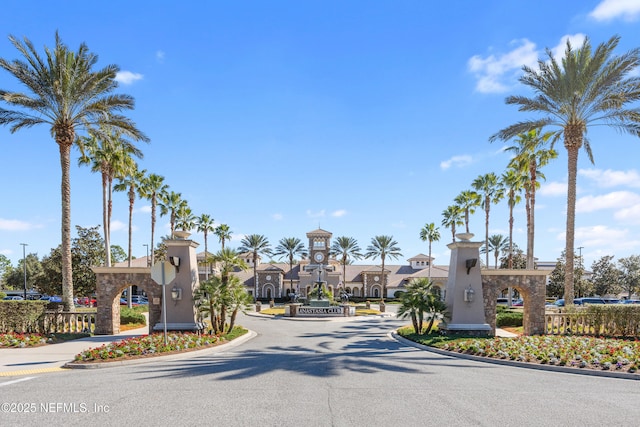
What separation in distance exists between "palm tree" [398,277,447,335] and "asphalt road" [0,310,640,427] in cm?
568

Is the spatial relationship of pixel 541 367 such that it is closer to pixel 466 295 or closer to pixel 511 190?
pixel 466 295

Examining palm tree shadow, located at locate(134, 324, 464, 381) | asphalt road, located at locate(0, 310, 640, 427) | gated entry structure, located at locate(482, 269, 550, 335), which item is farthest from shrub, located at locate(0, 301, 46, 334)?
gated entry structure, located at locate(482, 269, 550, 335)

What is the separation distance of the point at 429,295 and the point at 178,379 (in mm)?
11866

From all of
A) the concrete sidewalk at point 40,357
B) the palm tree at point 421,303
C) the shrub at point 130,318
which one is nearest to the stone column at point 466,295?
the palm tree at point 421,303

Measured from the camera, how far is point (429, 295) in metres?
18.3

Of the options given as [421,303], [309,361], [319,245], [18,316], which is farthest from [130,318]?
[319,245]

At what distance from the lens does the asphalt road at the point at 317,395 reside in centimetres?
679

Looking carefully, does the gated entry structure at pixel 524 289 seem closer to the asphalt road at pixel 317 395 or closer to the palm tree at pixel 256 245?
the asphalt road at pixel 317 395

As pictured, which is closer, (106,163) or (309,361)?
(309,361)

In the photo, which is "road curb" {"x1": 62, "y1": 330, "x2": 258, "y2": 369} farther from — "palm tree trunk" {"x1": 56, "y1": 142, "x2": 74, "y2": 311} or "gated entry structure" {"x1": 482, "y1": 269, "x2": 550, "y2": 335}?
"gated entry structure" {"x1": 482, "y1": 269, "x2": 550, "y2": 335}

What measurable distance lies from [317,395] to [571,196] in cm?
2055

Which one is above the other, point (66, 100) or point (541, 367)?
point (66, 100)

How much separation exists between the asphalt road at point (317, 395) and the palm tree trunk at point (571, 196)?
1330cm

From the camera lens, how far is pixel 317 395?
8172 millimetres
